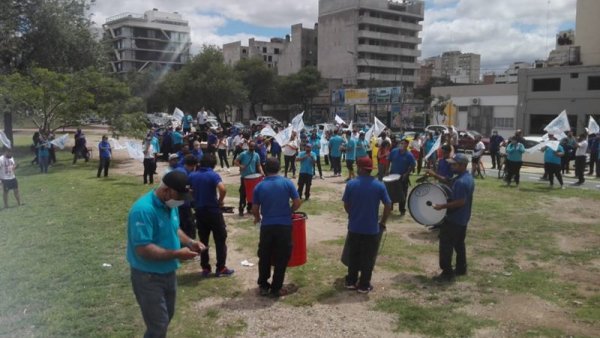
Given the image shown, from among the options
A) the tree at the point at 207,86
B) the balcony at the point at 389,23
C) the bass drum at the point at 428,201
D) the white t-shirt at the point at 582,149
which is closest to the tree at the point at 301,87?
the tree at the point at 207,86

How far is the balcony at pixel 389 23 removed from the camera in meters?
96.9

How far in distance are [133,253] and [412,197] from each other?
17.7 feet

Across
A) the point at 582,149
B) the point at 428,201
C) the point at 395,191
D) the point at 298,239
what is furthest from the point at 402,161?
the point at 582,149

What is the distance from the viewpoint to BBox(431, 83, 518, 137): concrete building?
53156 millimetres

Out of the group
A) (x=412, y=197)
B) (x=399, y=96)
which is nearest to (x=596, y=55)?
(x=399, y=96)

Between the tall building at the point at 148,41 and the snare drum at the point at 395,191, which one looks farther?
the tall building at the point at 148,41

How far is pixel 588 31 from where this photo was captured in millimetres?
54594

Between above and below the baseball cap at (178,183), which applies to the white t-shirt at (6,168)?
below

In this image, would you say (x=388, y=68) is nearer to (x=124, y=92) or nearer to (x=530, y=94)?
(x=530, y=94)

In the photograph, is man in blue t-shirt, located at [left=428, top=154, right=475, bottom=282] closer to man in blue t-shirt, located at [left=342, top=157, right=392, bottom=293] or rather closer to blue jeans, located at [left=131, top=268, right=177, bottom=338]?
man in blue t-shirt, located at [left=342, top=157, right=392, bottom=293]

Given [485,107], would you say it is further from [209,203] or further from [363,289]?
[209,203]

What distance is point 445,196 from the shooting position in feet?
26.3

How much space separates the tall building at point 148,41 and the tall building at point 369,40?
3787 cm

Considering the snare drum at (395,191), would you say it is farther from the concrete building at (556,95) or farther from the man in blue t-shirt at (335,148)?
the concrete building at (556,95)
